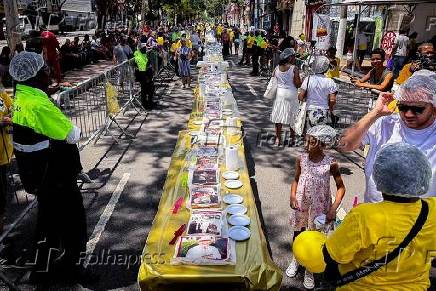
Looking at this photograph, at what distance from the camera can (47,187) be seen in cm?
354

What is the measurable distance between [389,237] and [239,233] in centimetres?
169

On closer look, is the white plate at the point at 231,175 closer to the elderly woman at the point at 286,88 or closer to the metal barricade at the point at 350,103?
the elderly woman at the point at 286,88

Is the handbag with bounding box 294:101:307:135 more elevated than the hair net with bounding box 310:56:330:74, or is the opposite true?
the hair net with bounding box 310:56:330:74

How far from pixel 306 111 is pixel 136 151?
12.2ft

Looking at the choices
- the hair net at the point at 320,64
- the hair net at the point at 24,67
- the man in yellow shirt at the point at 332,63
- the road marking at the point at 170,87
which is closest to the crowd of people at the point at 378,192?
the hair net at the point at 24,67

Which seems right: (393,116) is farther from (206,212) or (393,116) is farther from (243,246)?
(206,212)

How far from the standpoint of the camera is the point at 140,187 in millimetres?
6219

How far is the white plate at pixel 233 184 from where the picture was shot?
4.14 m

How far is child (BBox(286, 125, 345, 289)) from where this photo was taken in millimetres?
3648

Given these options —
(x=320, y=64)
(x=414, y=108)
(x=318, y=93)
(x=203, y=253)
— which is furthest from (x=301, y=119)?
(x=203, y=253)

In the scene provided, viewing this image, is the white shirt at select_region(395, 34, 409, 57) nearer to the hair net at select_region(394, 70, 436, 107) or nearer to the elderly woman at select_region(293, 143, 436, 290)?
the hair net at select_region(394, 70, 436, 107)

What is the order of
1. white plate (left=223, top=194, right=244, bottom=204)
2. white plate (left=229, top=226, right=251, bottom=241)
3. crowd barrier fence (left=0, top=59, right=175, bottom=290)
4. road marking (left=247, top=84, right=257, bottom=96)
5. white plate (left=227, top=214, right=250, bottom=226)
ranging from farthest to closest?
road marking (left=247, top=84, right=257, bottom=96) < crowd barrier fence (left=0, top=59, right=175, bottom=290) < white plate (left=223, top=194, right=244, bottom=204) < white plate (left=227, top=214, right=250, bottom=226) < white plate (left=229, top=226, right=251, bottom=241)

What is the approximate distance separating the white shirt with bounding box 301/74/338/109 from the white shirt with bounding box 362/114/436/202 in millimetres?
3504

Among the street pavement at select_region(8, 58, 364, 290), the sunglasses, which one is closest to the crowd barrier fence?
the street pavement at select_region(8, 58, 364, 290)
